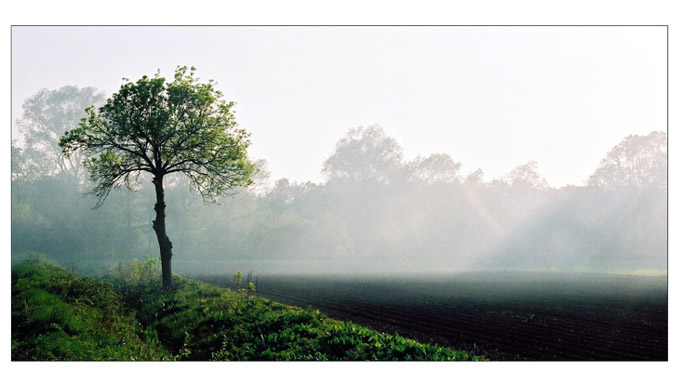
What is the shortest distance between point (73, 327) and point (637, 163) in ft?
152

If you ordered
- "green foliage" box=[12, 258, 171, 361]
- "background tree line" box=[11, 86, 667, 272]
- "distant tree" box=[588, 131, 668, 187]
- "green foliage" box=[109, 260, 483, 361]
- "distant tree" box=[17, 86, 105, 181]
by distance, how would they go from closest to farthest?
1. "green foliage" box=[109, 260, 483, 361]
2. "green foliage" box=[12, 258, 171, 361]
3. "distant tree" box=[588, 131, 668, 187]
4. "distant tree" box=[17, 86, 105, 181]
5. "background tree line" box=[11, 86, 667, 272]

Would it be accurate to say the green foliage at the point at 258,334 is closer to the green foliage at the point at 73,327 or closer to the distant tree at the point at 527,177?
the green foliage at the point at 73,327

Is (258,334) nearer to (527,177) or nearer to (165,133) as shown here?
(165,133)

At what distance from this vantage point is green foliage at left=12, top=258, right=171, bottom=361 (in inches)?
472

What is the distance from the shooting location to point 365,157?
68000 mm

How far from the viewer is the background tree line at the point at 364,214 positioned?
151 ft

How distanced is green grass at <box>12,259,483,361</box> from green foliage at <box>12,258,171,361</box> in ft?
0.09

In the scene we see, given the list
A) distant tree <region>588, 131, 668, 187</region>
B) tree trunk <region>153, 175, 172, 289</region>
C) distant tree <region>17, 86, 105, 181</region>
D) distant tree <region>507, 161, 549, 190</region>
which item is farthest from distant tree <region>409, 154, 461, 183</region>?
tree trunk <region>153, 175, 172, 289</region>

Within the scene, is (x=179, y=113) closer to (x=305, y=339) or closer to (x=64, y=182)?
(x=305, y=339)

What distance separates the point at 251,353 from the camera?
12242 millimetres

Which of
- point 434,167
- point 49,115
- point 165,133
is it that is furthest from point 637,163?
point 49,115

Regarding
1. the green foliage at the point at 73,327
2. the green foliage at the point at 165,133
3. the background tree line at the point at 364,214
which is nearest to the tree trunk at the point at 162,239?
the green foliage at the point at 165,133

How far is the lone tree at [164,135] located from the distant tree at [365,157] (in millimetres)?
44777

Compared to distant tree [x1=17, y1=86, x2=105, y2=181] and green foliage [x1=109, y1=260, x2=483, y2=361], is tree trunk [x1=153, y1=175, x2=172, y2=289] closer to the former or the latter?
green foliage [x1=109, y1=260, x2=483, y2=361]
